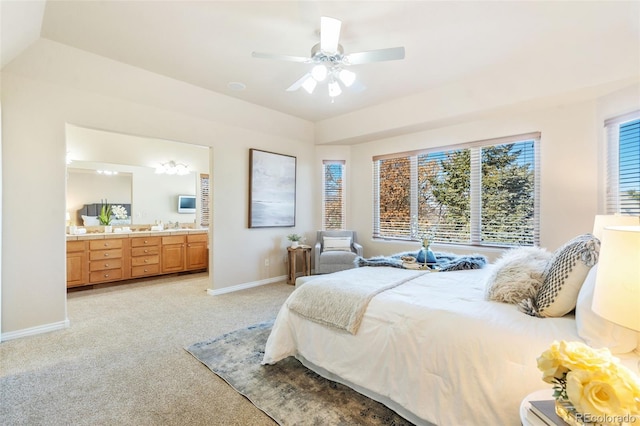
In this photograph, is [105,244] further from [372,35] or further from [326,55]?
[372,35]

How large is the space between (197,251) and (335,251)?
283cm

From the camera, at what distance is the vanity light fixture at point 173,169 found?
5.95 m

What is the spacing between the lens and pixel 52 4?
2.36 metres

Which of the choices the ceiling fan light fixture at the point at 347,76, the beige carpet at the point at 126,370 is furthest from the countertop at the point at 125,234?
the ceiling fan light fixture at the point at 347,76

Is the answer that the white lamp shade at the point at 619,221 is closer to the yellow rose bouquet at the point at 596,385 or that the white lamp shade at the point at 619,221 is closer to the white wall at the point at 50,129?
the yellow rose bouquet at the point at 596,385

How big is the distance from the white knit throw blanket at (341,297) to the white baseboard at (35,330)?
2593mm

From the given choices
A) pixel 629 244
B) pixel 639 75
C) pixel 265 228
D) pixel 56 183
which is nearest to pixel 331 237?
pixel 265 228

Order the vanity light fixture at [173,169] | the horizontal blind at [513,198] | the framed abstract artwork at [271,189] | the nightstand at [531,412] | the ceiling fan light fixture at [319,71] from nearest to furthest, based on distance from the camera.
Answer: the nightstand at [531,412]
the ceiling fan light fixture at [319,71]
the horizontal blind at [513,198]
the framed abstract artwork at [271,189]
the vanity light fixture at [173,169]

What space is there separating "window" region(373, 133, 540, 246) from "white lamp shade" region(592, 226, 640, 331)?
3.23m

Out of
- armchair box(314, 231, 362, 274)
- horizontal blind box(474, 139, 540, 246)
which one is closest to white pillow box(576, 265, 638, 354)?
horizontal blind box(474, 139, 540, 246)

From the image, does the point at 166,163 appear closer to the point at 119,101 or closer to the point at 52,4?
the point at 119,101

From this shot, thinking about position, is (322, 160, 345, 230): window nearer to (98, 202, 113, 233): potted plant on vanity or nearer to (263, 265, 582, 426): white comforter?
(263, 265, 582, 426): white comforter

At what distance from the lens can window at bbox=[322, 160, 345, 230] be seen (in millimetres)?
5703

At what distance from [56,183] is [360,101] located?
12.6 feet
